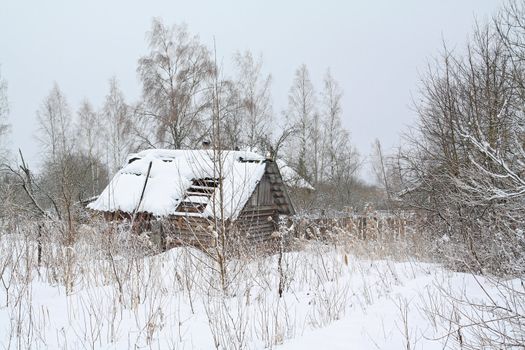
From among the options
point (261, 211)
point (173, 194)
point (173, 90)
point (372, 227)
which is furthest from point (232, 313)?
point (173, 90)

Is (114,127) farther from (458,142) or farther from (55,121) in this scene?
(458,142)

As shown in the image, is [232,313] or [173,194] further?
[173,194]

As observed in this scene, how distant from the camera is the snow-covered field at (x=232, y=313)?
337cm

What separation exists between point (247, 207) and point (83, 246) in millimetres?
6505

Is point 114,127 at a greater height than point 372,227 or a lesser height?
greater

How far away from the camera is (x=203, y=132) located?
807 inches

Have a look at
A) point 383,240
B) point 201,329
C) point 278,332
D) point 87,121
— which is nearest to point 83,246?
point 201,329

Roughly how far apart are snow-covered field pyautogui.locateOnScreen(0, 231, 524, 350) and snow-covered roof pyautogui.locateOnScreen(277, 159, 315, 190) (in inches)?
642

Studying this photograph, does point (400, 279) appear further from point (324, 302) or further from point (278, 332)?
point (278, 332)

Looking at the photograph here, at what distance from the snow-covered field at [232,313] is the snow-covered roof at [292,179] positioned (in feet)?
53.5

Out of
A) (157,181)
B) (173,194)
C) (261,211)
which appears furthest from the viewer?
(157,181)

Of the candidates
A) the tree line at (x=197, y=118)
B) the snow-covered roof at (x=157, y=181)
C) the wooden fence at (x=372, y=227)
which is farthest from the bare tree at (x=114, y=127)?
the wooden fence at (x=372, y=227)

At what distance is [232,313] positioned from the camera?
433 cm

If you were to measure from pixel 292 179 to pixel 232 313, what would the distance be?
18838 mm
